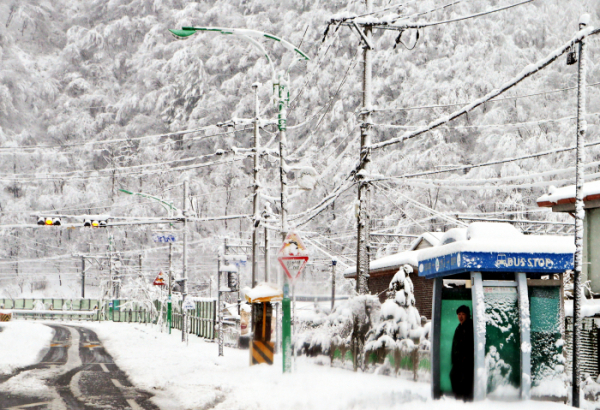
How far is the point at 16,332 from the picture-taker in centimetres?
4119

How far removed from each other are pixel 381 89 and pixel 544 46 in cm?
1370

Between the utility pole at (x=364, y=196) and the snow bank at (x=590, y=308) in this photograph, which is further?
the utility pole at (x=364, y=196)

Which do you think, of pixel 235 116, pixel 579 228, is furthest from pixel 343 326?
pixel 235 116

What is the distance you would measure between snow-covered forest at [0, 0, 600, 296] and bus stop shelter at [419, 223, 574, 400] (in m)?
18.3

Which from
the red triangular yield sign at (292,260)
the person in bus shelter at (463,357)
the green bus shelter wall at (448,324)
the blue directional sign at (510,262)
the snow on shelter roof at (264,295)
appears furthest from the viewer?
the snow on shelter roof at (264,295)

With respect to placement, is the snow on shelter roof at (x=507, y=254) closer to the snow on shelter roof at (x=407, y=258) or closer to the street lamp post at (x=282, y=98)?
the street lamp post at (x=282, y=98)

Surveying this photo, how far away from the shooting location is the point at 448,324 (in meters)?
11.3

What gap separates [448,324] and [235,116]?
6045 centimetres

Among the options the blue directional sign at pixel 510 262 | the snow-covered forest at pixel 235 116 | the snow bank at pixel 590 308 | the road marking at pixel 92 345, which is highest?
the snow-covered forest at pixel 235 116

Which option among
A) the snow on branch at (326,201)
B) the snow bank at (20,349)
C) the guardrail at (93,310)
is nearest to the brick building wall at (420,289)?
the snow on branch at (326,201)

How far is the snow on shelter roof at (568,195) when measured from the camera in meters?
16.3

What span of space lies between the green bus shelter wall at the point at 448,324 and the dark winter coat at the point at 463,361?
0.75ft

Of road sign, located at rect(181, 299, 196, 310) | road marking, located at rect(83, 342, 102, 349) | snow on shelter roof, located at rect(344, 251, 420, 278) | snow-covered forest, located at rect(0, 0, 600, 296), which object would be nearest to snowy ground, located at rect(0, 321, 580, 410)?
road sign, located at rect(181, 299, 196, 310)

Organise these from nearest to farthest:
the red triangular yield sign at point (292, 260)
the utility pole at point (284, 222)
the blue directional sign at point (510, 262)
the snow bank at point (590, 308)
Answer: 1. the blue directional sign at point (510, 262)
2. the snow bank at point (590, 308)
3. the red triangular yield sign at point (292, 260)
4. the utility pole at point (284, 222)
